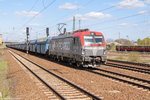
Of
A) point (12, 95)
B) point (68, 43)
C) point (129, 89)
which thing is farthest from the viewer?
point (68, 43)

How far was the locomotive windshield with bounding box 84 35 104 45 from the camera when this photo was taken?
18530 mm

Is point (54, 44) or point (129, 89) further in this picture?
point (54, 44)

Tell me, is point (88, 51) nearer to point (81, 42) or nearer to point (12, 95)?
point (81, 42)

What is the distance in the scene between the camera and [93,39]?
18.8 meters

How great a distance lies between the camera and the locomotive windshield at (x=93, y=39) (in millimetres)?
18530

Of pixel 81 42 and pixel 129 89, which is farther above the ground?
pixel 81 42

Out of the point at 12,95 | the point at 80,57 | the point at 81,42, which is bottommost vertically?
the point at 12,95

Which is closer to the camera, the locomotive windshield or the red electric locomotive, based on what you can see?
the red electric locomotive

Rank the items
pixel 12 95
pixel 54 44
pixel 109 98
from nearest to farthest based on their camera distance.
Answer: pixel 109 98, pixel 12 95, pixel 54 44

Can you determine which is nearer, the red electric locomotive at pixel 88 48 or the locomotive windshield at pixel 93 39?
the red electric locomotive at pixel 88 48

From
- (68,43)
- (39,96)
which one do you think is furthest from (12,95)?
(68,43)

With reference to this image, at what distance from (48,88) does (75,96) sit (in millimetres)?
2253

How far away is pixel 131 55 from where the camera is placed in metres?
33.5

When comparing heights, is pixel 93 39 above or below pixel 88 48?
above
